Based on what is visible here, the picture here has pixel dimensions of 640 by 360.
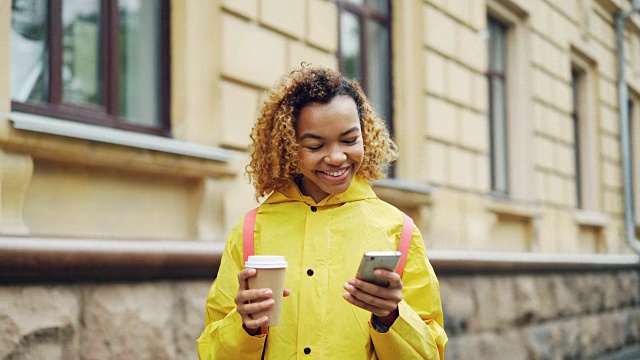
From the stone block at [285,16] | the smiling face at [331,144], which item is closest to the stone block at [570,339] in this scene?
the stone block at [285,16]

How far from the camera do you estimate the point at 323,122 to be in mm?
2074

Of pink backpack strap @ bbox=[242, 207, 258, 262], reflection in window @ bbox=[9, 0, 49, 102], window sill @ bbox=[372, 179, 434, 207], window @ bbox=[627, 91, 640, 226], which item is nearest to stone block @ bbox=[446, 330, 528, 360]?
window sill @ bbox=[372, 179, 434, 207]

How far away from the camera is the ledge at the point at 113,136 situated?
11.6 ft

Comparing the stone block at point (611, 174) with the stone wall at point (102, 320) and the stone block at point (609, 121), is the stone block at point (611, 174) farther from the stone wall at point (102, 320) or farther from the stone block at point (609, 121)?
the stone wall at point (102, 320)

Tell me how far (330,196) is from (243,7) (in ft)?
9.83

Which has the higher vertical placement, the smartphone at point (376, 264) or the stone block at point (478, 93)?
the stone block at point (478, 93)

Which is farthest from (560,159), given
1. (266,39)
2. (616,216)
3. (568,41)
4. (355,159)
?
(355,159)

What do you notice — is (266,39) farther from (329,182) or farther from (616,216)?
(616,216)

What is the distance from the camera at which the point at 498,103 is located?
29.9 feet

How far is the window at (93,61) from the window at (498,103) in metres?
5.02

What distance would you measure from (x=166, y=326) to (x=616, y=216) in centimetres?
948

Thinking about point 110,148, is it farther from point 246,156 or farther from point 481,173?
point 481,173

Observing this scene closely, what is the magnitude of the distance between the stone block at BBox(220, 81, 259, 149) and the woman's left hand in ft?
9.52

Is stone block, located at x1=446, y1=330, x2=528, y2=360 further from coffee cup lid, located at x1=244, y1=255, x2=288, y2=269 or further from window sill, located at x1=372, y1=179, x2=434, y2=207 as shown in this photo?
coffee cup lid, located at x1=244, y1=255, x2=288, y2=269
